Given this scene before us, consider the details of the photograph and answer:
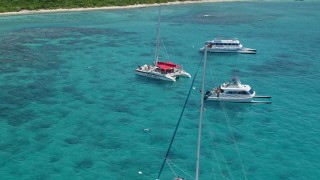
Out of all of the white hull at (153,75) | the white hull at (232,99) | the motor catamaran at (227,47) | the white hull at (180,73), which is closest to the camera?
the white hull at (232,99)

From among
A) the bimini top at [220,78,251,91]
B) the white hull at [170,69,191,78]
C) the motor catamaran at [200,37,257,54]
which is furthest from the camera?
the motor catamaran at [200,37,257,54]

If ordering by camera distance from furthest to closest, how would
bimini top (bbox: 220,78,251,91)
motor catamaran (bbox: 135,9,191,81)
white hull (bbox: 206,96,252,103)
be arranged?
motor catamaran (bbox: 135,9,191,81) < bimini top (bbox: 220,78,251,91) < white hull (bbox: 206,96,252,103)

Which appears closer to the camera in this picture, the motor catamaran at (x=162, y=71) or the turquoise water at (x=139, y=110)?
the turquoise water at (x=139, y=110)

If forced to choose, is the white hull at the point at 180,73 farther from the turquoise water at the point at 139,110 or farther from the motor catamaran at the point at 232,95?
the motor catamaran at the point at 232,95

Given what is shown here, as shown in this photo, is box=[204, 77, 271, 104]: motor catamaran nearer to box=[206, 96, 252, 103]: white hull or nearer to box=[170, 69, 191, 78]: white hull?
box=[206, 96, 252, 103]: white hull

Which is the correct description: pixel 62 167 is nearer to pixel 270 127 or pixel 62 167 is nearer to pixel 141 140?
pixel 141 140

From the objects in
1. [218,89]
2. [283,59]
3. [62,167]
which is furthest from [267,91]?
[62,167]

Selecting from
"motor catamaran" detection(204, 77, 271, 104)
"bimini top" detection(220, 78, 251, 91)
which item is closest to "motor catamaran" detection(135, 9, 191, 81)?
"bimini top" detection(220, 78, 251, 91)

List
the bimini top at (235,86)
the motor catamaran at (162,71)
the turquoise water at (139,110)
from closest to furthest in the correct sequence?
1. the turquoise water at (139,110)
2. the bimini top at (235,86)
3. the motor catamaran at (162,71)

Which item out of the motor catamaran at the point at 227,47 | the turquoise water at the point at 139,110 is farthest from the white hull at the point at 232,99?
the motor catamaran at the point at 227,47
